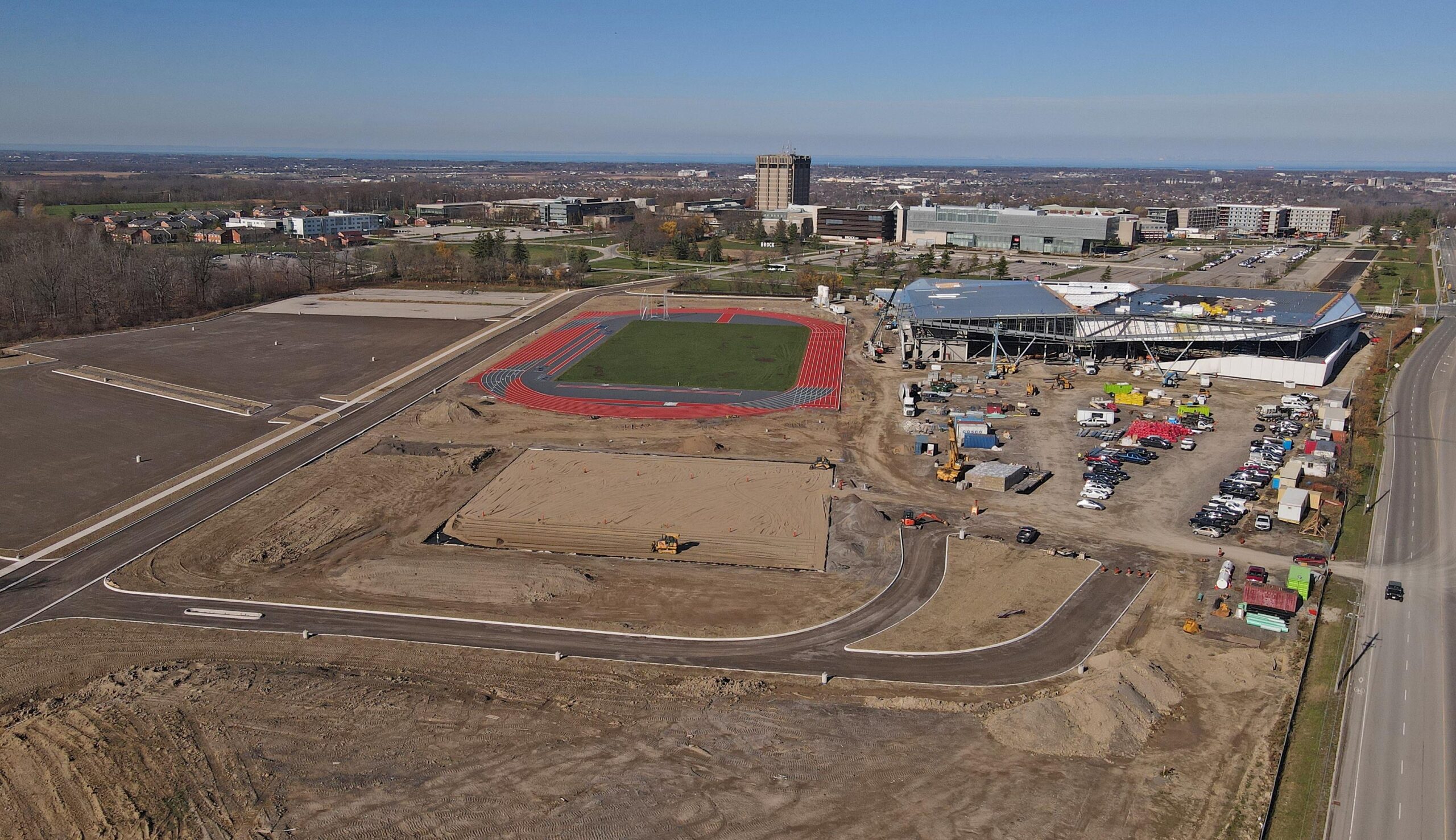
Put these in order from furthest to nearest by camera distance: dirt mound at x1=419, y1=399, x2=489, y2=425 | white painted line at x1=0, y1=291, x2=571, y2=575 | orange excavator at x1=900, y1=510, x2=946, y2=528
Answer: dirt mound at x1=419, y1=399, x2=489, y2=425 < orange excavator at x1=900, y1=510, x2=946, y2=528 < white painted line at x1=0, y1=291, x2=571, y2=575

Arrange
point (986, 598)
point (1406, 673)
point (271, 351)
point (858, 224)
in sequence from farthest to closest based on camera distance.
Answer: point (858, 224) < point (271, 351) < point (986, 598) < point (1406, 673)

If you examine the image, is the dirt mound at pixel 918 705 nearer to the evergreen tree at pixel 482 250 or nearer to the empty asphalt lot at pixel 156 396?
the empty asphalt lot at pixel 156 396

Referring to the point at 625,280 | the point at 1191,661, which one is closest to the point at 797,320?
the point at 625,280

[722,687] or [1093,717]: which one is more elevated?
[1093,717]

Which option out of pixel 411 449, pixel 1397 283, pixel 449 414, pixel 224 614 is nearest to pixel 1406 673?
pixel 224 614

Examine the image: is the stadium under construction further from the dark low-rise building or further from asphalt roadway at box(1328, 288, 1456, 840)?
the dark low-rise building

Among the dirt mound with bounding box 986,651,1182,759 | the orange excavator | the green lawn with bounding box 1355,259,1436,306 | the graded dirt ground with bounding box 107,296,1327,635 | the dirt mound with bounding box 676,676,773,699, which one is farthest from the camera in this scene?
the green lawn with bounding box 1355,259,1436,306

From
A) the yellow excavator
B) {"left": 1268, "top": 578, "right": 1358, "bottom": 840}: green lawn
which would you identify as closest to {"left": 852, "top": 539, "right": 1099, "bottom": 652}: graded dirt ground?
the yellow excavator

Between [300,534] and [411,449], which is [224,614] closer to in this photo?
[300,534]
